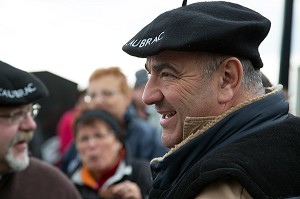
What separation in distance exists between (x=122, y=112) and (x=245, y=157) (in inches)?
152

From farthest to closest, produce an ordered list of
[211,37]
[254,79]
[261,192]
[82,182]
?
[82,182] < [254,79] < [211,37] < [261,192]

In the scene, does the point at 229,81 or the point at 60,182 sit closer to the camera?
the point at 229,81

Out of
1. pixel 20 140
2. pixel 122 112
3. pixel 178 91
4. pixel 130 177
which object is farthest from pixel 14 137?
pixel 178 91

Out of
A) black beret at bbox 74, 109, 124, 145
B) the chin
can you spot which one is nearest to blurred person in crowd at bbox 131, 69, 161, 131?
black beret at bbox 74, 109, 124, 145

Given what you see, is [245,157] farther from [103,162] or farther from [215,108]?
[103,162]

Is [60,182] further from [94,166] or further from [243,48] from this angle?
[243,48]

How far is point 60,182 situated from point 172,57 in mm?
2289

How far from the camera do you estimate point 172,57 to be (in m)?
2.37

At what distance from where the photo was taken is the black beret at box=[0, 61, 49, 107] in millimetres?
3947

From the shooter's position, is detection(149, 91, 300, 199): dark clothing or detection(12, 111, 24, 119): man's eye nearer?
detection(149, 91, 300, 199): dark clothing

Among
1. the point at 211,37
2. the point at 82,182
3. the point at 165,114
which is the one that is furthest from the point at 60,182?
the point at 211,37

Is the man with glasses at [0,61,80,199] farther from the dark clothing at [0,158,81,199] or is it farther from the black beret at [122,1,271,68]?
the black beret at [122,1,271,68]

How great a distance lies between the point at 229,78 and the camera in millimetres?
2334

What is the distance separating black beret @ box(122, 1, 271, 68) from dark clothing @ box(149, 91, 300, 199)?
21 centimetres
